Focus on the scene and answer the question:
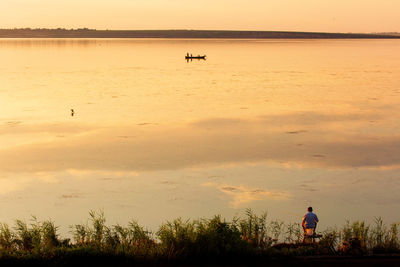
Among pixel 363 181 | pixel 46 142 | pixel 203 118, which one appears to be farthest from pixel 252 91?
pixel 363 181

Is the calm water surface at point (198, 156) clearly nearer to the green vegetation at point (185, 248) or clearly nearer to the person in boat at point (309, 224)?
the person in boat at point (309, 224)

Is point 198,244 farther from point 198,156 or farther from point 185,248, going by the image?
point 198,156

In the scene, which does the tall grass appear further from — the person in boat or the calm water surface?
the calm water surface

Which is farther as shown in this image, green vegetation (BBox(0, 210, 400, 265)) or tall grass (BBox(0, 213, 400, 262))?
tall grass (BBox(0, 213, 400, 262))

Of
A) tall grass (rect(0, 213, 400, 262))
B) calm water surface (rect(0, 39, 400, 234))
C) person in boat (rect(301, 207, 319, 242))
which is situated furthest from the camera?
calm water surface (rect(0, 39, 400, 234))

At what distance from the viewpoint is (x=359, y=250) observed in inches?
490

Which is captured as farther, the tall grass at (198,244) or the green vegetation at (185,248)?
the tall grass at (198,244)

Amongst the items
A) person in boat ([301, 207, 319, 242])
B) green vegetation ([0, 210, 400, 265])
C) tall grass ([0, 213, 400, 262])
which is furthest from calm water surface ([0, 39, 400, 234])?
green vegetation ([0, 210, 400, 265])

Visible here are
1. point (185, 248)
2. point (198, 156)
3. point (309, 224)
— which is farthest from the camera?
point (198, 156)

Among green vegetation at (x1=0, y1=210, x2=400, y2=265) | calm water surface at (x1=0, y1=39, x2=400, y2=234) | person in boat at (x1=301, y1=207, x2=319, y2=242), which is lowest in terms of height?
green vegetation at (x1=0, y1=210, x2=400, y2=265)

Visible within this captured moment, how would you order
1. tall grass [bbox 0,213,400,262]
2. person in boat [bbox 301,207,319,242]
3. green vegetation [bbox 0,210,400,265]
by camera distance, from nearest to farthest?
green vegetation [bbox 0,210,400,265] → tall grass [bbox 0,213,400,262] → person in boat [bbox 301,207,319,242]

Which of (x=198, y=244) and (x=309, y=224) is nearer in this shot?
(x=198, y=244)

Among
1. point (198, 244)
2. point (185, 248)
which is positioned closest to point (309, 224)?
point (198, 244)

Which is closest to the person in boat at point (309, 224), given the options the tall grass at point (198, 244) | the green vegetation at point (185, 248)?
the tall grass at point (198, 244)
